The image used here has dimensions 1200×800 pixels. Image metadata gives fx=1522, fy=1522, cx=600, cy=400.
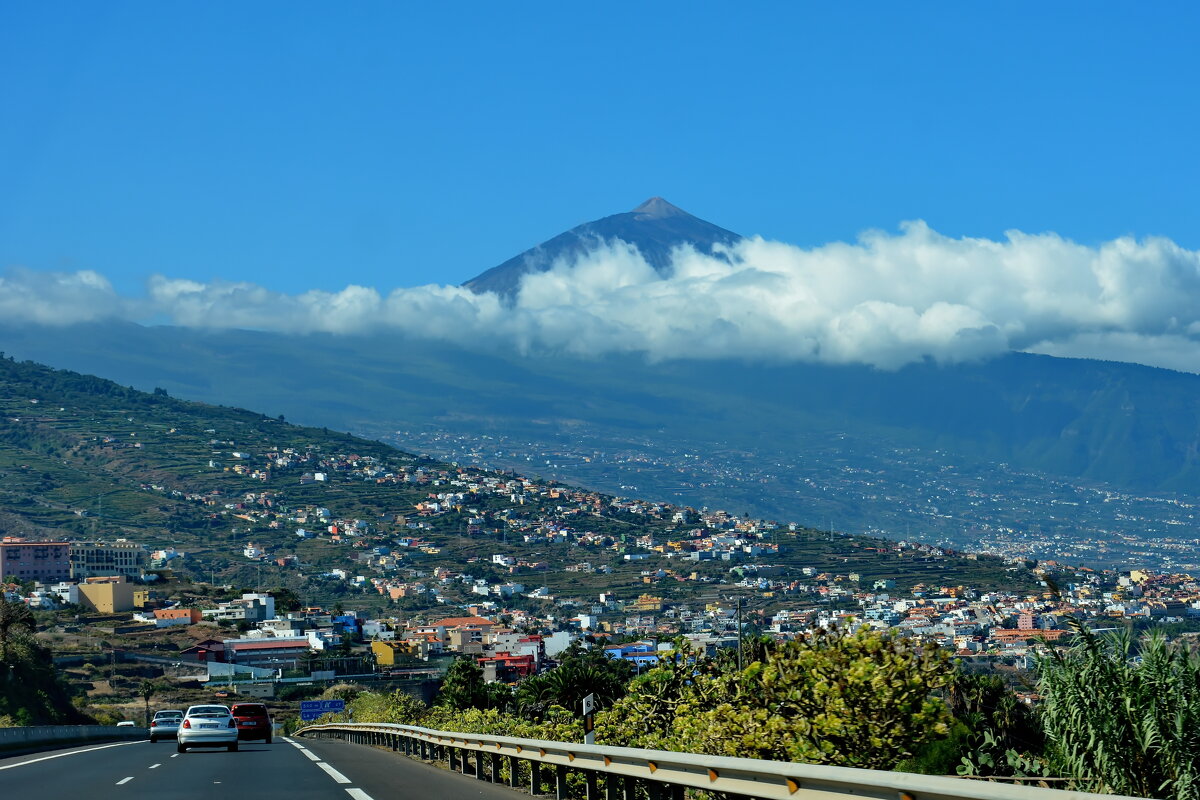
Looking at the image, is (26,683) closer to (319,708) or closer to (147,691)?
(319,708)

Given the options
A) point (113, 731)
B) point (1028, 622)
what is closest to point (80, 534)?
point (1028, 622)

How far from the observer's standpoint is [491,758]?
2233 centimetres

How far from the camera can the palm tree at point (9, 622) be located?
79050mm

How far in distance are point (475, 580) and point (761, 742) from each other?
589ft

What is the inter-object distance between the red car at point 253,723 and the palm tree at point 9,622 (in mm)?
37796

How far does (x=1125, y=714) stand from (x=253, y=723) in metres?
31.8

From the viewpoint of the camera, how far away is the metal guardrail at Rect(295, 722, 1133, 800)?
28.4 ft

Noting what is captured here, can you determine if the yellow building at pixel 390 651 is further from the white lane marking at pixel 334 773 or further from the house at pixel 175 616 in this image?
the white lane marking at pixel 334 773

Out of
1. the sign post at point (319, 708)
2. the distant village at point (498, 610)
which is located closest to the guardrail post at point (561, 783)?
the sign post at point (319, 708)

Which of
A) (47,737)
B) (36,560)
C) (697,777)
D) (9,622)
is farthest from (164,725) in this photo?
(36,560)

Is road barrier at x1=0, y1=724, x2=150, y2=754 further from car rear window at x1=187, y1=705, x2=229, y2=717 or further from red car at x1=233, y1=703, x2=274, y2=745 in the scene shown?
car rear window at x1=187, y1=705, x2=229, y2=717

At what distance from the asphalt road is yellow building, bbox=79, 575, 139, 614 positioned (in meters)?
121

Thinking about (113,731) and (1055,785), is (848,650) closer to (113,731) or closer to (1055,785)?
(1055,785)

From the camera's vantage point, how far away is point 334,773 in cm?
2128
